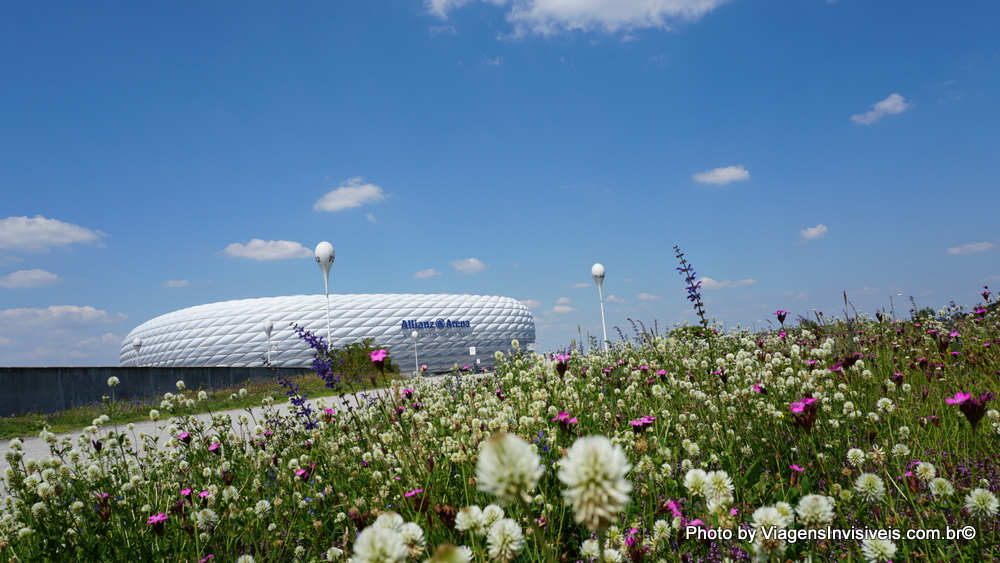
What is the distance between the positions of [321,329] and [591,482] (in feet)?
218

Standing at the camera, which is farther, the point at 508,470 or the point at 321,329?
the point at 321,329

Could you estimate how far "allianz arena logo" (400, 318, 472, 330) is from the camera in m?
66.5

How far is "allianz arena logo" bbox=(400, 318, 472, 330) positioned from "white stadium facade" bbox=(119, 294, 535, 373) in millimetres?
119

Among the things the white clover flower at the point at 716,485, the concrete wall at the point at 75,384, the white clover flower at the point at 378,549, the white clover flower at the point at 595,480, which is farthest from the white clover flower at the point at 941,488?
the concrete wall at the point at 75,384

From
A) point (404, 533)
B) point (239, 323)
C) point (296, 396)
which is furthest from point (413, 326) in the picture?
point (404, 533)

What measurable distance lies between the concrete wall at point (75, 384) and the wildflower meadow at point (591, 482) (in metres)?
18.8

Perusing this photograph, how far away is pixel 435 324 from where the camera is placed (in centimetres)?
6906

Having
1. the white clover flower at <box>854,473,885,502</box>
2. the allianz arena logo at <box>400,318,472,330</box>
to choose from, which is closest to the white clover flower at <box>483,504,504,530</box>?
the white clover flower at <box>854,473,885,502</box>

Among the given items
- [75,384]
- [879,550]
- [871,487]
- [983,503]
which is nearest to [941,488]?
[983,503]

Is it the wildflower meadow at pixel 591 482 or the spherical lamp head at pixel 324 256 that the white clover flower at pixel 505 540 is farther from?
the spherical lamp head at pixel 324 256

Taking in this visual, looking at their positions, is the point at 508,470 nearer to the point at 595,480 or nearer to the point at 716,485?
the point at 595,480

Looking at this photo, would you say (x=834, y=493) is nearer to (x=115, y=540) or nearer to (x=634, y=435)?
(x=634, y=435)

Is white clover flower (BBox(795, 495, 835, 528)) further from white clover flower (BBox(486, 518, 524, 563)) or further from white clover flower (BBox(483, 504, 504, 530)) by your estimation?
white clover flower (BBox(483, 504, 504, 530))

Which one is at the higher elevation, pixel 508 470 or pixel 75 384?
pixel 508 470
